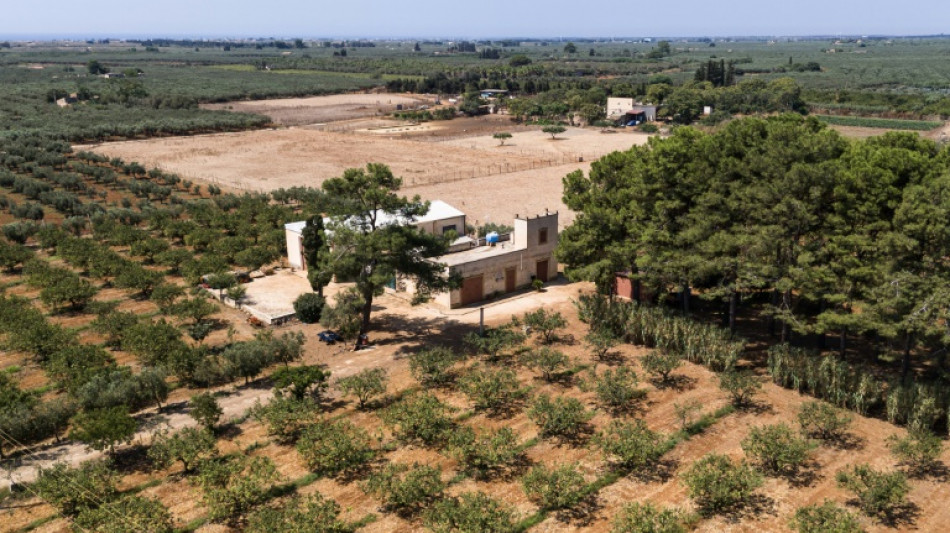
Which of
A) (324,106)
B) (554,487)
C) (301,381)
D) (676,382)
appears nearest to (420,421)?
(301,381)

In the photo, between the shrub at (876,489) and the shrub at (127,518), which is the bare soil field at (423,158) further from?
the shrub at (127,518)

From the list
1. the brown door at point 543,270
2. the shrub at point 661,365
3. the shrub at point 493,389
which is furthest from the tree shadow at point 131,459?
the brown door at point 543,270

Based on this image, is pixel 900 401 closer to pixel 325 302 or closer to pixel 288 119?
pixel 325 302

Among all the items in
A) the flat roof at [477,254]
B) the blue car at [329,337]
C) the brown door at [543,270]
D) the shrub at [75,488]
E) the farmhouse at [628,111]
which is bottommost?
the blue car at [329,337]

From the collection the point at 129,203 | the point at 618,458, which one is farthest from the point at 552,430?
the point at 129,203

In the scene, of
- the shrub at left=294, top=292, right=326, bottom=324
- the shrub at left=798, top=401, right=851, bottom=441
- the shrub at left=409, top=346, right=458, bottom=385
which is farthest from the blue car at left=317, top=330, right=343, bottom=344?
the shrub at left=798, top=401, right=851, bottom=441

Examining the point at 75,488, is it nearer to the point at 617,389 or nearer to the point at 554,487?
the point at 554,487
